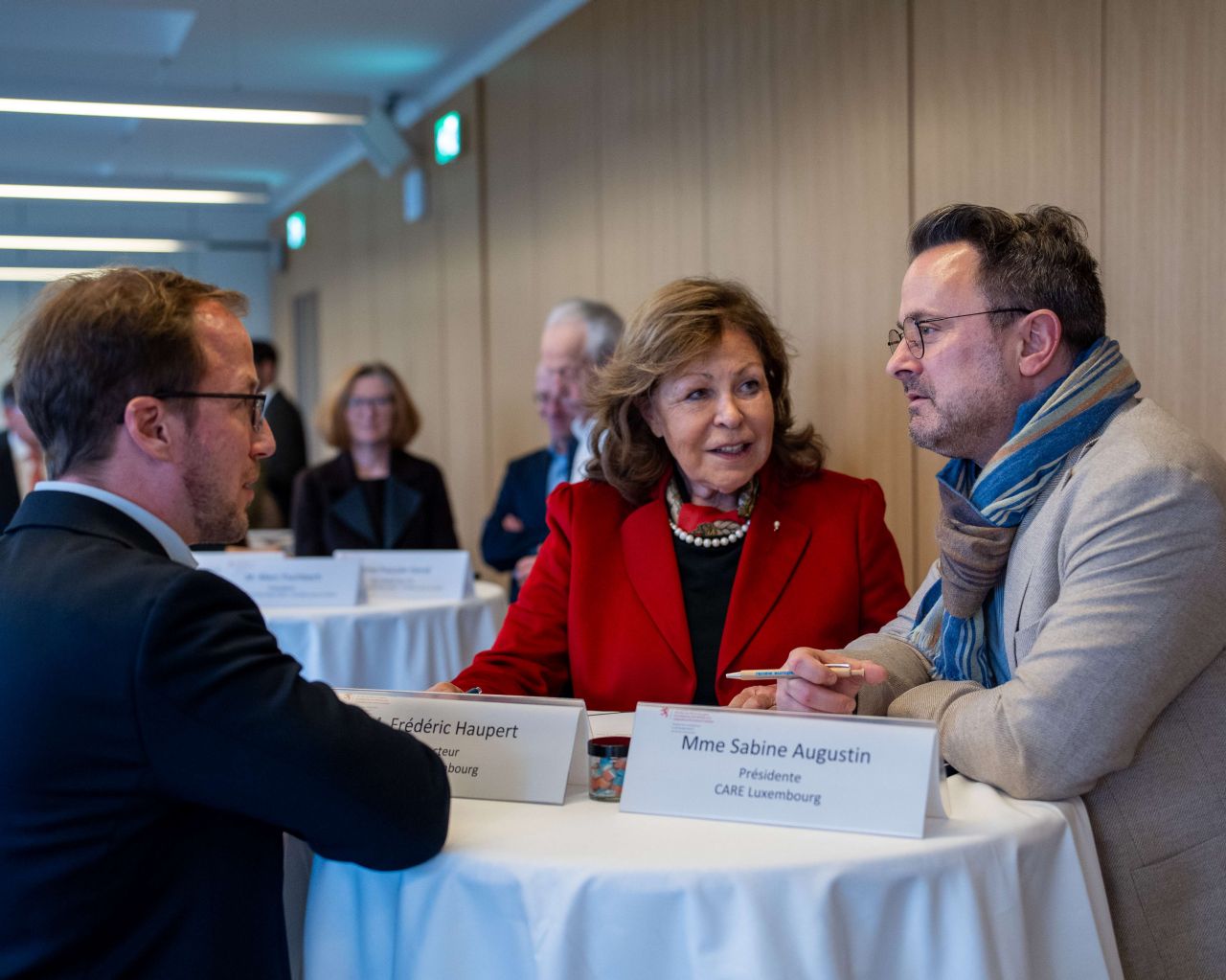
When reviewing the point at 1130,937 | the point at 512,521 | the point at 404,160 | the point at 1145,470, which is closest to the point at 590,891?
the point at 1130,937

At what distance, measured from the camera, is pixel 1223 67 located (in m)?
3.24

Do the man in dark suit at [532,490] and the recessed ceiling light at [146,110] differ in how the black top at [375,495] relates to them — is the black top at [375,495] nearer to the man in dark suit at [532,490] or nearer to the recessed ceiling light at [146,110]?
the man in dark suit at [532,490]

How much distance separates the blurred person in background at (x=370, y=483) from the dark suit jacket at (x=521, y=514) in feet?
1.85

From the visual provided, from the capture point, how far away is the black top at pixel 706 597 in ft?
9.12

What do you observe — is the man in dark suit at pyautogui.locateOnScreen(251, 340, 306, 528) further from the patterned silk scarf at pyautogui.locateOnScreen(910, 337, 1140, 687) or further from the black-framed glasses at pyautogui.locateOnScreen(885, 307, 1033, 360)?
the patterned silk scarf at pyautogui.locateOnScreen(910, 337, 1140, 687)

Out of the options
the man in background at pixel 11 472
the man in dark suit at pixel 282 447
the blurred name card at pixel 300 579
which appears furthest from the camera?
the man in dark suit at pixel 282 447

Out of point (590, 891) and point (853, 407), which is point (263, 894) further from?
point (853, 407)

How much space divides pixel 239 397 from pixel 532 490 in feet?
11.4

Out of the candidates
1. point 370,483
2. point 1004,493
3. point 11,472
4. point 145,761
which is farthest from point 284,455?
point 145,761

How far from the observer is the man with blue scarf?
1886mm

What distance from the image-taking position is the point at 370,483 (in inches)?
234

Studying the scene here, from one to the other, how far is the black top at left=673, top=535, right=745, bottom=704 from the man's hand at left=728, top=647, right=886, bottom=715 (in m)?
0.53

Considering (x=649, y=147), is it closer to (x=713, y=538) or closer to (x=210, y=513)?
(x=713, y=538)

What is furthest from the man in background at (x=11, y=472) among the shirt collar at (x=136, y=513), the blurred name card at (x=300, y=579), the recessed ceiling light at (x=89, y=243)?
the recessed ceiling light at (x=89, y=243)
